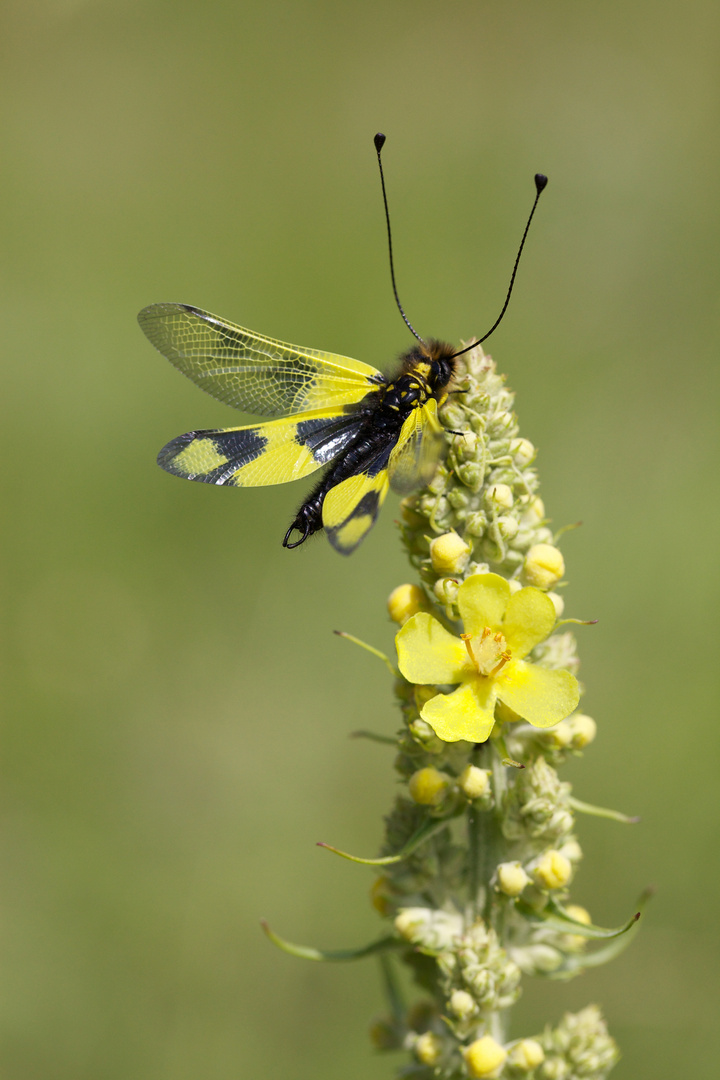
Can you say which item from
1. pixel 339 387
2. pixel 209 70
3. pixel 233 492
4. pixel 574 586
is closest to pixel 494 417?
pixel 339 387

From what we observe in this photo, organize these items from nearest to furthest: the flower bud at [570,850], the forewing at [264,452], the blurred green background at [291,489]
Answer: the flower bud at [570,850] < the forewing at [264,452] < the blurred green background at [291,489]

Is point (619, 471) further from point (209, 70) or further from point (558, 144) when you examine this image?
point (209, 70)

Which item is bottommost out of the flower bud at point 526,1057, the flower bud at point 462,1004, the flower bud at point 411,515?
the flower bud at point 526,1057

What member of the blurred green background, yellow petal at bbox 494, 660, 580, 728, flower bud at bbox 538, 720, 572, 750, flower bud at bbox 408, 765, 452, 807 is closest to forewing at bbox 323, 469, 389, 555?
yellow petal at bbox 494, 660, 580, 728

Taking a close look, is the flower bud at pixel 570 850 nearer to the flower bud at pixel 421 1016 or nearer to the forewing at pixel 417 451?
the flower bud at pixel 421 1016

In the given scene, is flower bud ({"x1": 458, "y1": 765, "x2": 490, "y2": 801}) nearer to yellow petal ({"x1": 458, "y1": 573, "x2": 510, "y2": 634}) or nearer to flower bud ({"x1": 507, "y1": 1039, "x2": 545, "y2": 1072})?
yellow petal ({"x1": 458, "y1": 573, "x2": 510, "y2": 634})

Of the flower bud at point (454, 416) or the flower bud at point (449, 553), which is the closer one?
the flower bud at point (449, 553)

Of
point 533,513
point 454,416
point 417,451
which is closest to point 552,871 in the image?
point 533,513

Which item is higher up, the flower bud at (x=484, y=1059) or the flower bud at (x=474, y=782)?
the flower bud at (x=474, y=782)

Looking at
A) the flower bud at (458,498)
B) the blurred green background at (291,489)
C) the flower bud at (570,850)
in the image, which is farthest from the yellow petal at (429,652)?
the blurred green background at (291,489)
